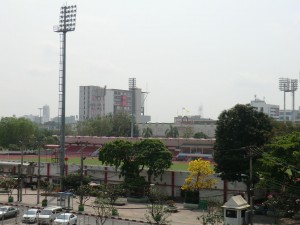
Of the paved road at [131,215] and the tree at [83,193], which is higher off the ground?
the tree at [83,193]

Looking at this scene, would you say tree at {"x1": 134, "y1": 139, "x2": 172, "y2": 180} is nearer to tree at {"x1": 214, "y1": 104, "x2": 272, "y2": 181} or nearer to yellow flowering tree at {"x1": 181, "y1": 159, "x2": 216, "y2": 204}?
yellow flowering tree at {"x1": 181, "y1": 159, "x2": 216, "y2": 204}

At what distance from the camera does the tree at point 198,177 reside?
136 ft

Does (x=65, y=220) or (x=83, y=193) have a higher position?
(x=83, y=193)

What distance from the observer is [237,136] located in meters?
40.5

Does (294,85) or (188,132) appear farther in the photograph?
(188,132)

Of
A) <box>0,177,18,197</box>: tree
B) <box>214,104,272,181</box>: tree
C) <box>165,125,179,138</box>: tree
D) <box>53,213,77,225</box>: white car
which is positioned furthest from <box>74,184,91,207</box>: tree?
<box>165,125,179,138</box>: tree

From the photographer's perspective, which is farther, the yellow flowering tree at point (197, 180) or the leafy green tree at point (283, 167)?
the yellow flowering tree at point (197, 180)

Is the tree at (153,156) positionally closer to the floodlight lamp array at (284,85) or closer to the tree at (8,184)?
the tree at (8,184)

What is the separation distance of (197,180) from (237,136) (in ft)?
17.7

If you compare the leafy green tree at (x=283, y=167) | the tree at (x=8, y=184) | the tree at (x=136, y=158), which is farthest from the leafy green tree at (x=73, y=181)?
the leafy green tree at (x=283, y=167)

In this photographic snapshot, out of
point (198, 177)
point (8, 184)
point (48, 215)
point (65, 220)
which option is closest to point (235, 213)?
point (198, 177)

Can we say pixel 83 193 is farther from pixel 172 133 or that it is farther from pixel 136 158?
pixel 172 133

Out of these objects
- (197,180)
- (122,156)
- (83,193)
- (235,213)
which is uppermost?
(122,156)

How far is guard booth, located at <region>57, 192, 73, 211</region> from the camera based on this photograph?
3950cm
